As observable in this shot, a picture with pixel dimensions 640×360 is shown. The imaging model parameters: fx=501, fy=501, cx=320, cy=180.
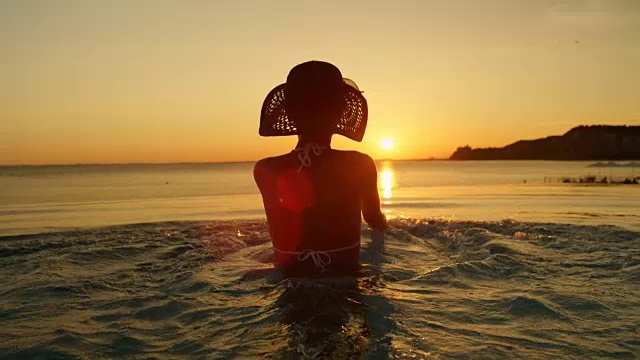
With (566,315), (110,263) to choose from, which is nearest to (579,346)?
(566,315)

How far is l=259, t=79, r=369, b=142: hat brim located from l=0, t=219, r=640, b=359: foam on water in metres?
1.52

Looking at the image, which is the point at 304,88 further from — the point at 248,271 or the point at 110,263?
the point at 110,263

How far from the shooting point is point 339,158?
16.0ft

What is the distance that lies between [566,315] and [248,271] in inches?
140

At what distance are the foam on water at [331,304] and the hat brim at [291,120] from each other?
1.52 metres

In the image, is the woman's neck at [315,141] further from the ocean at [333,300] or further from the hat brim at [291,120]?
the ocean at [333,300]

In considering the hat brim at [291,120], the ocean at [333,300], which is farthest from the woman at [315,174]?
the ocean at [333,300]

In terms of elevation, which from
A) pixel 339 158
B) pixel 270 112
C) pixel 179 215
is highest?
pixel 270 112

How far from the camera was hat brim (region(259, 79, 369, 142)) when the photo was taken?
507cm

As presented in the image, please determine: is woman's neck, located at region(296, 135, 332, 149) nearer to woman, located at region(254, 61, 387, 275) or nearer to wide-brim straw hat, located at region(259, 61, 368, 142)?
woman, located at region(254, 61, 387, 275)

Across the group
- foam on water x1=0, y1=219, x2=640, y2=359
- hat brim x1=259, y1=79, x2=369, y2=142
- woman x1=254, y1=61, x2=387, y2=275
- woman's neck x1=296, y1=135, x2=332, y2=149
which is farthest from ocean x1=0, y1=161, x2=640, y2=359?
hat brim x1=259, y1=79, x2=369, y2=142

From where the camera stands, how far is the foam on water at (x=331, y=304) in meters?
3.63

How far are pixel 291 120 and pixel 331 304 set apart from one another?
72.4 inches

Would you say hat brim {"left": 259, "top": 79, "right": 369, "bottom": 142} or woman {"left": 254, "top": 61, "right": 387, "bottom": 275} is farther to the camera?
hat brim {"left": 259, "top": 79, "right": 369, "bottom": 142}
